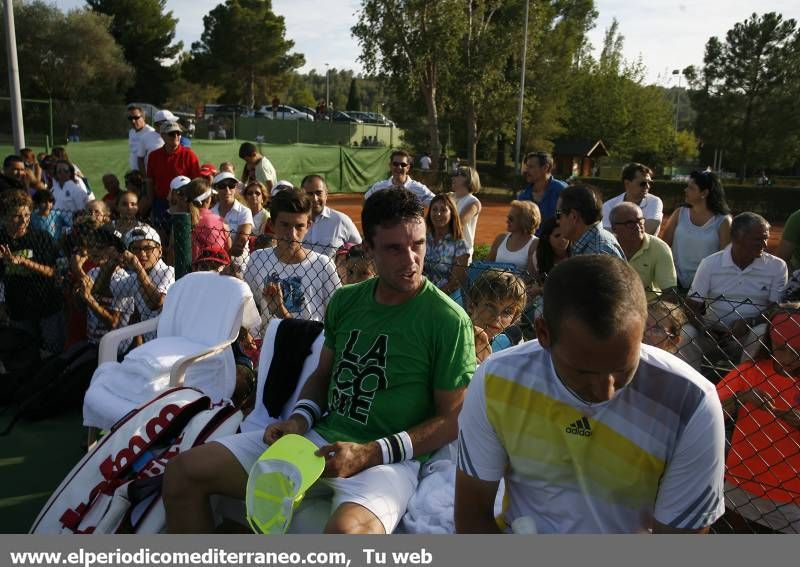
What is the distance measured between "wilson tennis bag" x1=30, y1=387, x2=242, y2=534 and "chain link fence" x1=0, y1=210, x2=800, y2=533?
3.40ft

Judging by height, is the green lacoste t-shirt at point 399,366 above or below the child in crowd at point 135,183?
below

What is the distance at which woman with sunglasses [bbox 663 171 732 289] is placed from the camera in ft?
17.0

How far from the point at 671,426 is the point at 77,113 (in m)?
19.2

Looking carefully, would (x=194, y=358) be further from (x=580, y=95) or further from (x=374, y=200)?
(x=580, y=95)

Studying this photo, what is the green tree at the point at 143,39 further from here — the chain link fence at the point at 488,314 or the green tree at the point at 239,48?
the chain link fence at the point at 488,314

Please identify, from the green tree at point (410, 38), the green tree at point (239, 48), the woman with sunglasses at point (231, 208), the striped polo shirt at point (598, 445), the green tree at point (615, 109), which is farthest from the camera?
the green tree at point (239, 48)

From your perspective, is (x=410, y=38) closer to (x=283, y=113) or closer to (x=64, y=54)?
(x=283, y=113)

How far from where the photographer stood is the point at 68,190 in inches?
325

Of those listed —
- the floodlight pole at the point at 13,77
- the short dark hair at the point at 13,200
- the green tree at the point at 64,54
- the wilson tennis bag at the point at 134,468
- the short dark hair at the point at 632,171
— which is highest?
the green tree at the point at 64,54

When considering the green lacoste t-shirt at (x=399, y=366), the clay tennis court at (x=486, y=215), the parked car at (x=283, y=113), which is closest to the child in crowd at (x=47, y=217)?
the green lacoste t-shirt at (x=399, y=366)

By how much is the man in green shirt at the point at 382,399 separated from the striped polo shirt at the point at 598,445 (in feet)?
2.18

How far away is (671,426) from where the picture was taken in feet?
5.41

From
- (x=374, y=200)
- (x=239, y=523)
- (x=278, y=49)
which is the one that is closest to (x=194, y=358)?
(x=239, y=523)

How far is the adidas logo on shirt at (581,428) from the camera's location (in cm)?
173
